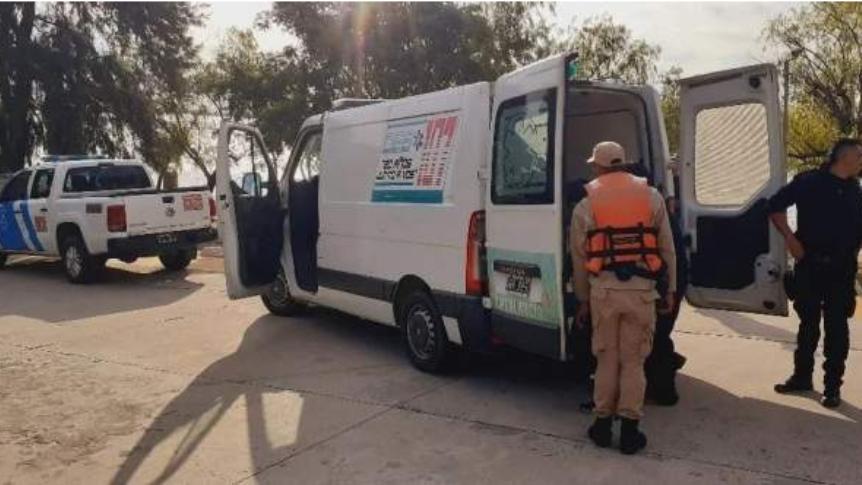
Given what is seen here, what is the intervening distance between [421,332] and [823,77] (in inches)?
652

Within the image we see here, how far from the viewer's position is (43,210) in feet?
36.8

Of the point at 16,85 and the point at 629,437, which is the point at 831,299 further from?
the point at 16,85

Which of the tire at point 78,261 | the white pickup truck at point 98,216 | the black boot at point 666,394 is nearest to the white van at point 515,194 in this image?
the black boot at point 666,394

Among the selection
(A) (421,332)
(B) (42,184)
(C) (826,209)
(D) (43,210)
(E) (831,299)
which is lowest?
(A) (421,332)

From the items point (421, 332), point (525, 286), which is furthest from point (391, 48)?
point (525, 286)

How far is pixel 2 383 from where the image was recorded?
5898mm

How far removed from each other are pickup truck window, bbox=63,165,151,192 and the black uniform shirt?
9670 mm

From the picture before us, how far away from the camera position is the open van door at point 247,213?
661 cm

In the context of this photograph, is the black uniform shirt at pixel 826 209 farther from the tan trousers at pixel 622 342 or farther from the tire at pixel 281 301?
the tire at pixel 281 301

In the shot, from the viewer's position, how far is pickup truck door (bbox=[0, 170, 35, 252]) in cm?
1168

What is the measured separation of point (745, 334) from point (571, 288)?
3.19 meters

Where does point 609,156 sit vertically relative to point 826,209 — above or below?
above

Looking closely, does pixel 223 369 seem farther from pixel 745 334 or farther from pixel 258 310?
pixel 745 334

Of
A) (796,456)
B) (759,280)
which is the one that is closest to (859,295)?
(759,280)
